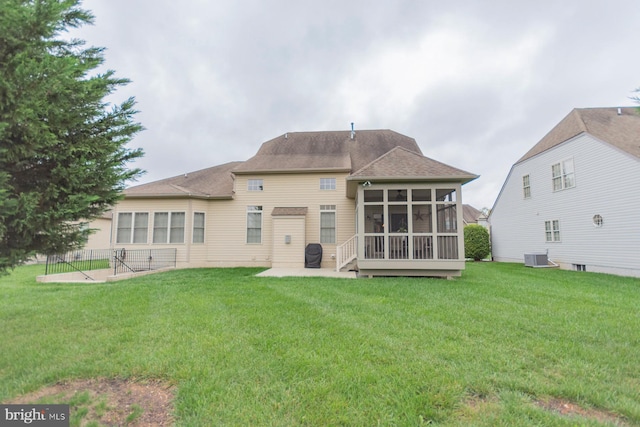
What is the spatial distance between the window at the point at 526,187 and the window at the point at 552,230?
6.32 feet

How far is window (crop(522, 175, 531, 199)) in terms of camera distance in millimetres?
14616

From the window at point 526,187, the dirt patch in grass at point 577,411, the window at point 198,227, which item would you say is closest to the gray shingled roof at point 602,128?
the window at point 526,187

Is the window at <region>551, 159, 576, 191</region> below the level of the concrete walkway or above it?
above

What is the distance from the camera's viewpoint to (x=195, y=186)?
13.4 meters

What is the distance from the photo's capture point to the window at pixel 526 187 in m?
14.6

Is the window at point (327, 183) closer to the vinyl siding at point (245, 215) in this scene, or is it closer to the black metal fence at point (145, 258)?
the vinyl siding at point (245, 215)

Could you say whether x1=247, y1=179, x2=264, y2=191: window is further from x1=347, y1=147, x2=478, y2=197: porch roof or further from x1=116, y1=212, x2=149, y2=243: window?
x1=347, y1=147, x2=478, y2=197: porch roof

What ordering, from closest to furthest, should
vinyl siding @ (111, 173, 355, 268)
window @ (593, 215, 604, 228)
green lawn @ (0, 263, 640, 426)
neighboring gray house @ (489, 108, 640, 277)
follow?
green lawn @ (0, 263, 640, 426) < neighboring gray house @ (489, 108, 640, 277) < window @ (593, 215, 604, 228) < vinyl siding @ (111, 173, 355, 268)

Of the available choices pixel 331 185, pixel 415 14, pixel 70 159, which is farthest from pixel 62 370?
pixel 415 14

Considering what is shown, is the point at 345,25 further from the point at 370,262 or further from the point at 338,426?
the point at 338,426

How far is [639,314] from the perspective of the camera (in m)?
4.67

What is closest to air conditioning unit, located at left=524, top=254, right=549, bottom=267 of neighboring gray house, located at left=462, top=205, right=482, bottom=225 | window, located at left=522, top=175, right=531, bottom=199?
window, located at left=522, top=175, right=531, bottom=199

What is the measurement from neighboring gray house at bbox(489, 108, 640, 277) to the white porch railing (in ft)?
31.9


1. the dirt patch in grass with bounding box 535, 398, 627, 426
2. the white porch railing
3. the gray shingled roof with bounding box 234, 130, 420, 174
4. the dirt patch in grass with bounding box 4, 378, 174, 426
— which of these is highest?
the gray shingled roof with bounding box 234, 130, 420, 174
